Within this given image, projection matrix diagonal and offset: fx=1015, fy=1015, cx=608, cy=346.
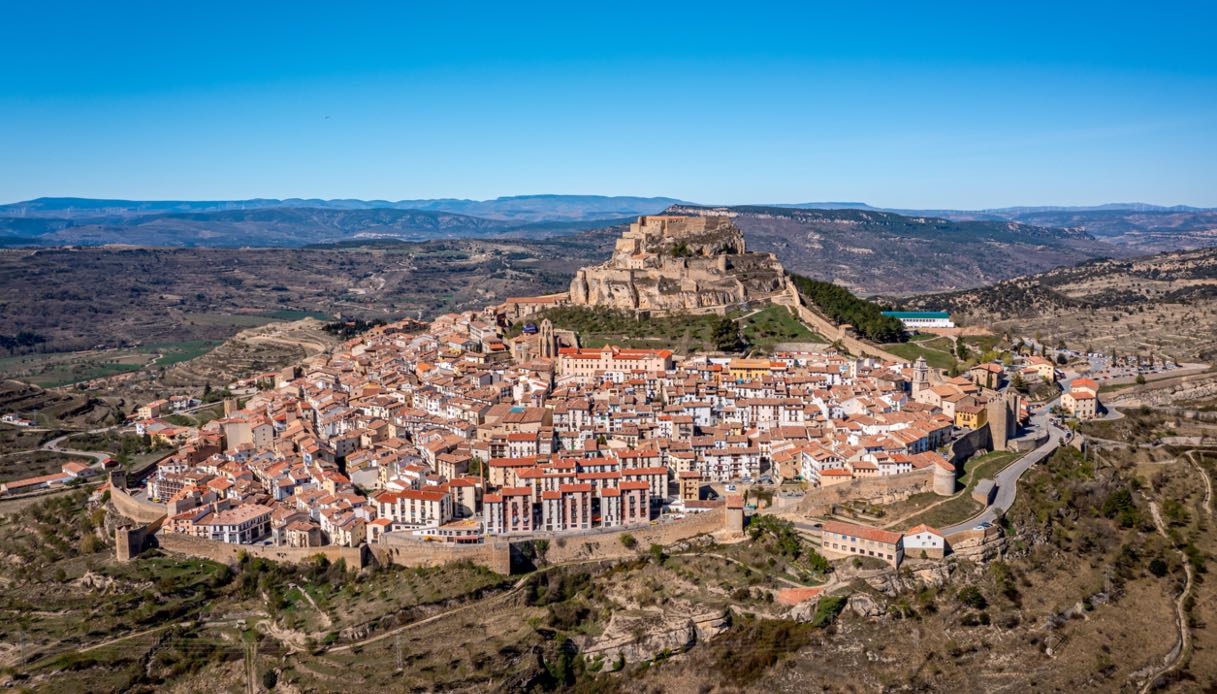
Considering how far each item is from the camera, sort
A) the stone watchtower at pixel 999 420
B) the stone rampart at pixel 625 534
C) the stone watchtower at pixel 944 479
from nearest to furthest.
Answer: the stone rampart at pixel 625 534
the stone watchtower at pixel 944 479
the stone watchtower at pixel 999 420

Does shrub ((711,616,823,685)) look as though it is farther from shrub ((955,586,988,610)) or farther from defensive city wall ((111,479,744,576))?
shrub ((955,586,988,610))

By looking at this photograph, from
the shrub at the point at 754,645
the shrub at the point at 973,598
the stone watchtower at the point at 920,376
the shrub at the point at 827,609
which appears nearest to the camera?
the shrub at the point at 754,645

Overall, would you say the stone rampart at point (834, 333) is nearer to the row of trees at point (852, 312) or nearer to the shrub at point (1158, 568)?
the row of trees at point (852, 312)

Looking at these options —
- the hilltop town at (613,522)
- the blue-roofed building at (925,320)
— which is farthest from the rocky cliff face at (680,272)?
the blue-roofed building at (925,320)

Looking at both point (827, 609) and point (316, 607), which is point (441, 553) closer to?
point (316, 607)

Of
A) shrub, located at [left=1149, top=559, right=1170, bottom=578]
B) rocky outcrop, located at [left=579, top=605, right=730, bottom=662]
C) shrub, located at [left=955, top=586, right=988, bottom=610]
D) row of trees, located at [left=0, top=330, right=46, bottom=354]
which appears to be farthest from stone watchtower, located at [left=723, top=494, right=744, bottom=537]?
row of trees, located at [left=0, top=330, right=46, bottom=354]

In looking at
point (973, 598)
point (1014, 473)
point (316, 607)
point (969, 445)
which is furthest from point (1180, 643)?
point (316, 607)
